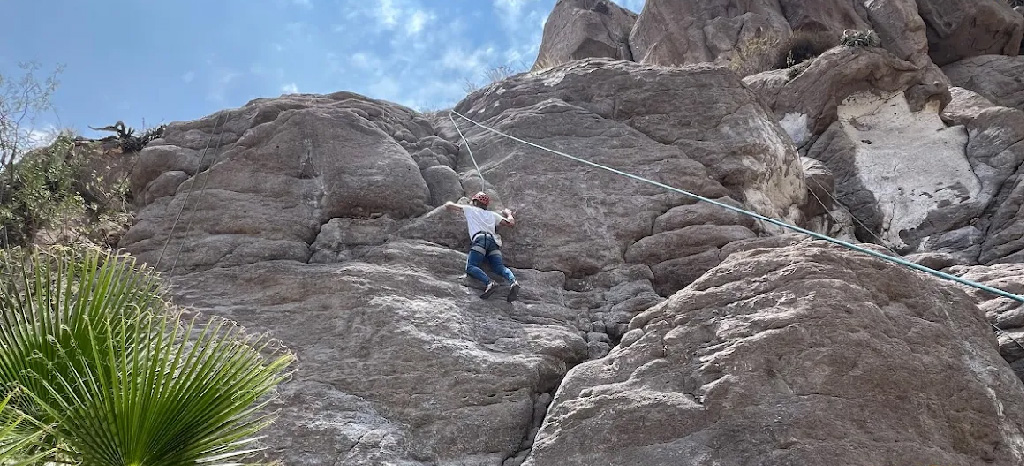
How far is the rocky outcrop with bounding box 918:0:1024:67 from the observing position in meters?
21.9

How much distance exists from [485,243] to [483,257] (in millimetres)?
153

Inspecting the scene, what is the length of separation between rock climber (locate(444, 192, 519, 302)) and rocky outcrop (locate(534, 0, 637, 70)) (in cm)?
1636

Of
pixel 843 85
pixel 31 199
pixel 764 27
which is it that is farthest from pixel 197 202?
pixel 764 27

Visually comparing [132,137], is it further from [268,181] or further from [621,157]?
[621,157]

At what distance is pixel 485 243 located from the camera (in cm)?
828

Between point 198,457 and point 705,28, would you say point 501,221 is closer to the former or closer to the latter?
point 198,457

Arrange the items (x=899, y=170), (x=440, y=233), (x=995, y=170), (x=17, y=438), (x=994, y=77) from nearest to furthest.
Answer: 1. (x=17, y=438)
2. (x=440, y=233)
3. (x=995, y=170)
4. (x=899, y=170)
5. (x=994, y=77)

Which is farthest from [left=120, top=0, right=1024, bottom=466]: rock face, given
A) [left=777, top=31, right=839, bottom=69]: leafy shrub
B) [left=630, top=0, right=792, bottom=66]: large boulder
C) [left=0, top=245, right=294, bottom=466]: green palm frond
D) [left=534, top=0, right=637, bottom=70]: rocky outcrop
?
[left=534, top=0, right=637, bottom=70]: rocky outcrop

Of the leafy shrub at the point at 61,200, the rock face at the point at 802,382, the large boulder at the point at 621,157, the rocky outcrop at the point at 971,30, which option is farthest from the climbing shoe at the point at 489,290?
the rocky outcrop at the point at 971,30

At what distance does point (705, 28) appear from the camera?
890 inches

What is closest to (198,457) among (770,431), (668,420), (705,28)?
(668,420)

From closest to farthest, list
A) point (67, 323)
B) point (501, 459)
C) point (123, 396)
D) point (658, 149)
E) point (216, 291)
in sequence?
point (123, 396) → point (67, 323) → point (501, 459) → point (216, 291) → point (658, 149)

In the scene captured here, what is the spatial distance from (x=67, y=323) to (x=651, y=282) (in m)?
5.69

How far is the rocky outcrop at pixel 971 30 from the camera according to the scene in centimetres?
2194
